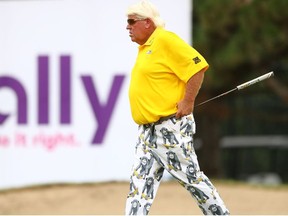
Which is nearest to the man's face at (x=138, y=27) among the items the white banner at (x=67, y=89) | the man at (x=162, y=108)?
the man at (x=162, y=108)

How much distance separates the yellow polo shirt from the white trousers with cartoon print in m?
0.11

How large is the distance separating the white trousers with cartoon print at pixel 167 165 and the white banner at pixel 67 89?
509 centimetres

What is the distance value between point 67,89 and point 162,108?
5.35 m

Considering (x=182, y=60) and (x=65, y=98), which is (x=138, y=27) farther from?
(x=65, y=98)

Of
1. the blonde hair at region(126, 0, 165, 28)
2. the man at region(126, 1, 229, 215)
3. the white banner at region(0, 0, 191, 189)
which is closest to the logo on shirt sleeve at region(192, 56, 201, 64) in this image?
the man at region(126, 1, 229, 215)

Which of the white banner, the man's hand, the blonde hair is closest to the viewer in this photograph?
the man's hand

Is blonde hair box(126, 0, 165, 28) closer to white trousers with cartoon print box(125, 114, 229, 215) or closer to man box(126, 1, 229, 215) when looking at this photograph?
man box(126, 1, 229, 215)

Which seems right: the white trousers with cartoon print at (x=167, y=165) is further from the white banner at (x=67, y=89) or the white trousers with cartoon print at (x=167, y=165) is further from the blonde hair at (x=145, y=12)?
the white banner at (x=67, y=89)

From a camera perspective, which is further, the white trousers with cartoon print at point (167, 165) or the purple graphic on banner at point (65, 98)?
the purple graphic on banner at point (65, 98)

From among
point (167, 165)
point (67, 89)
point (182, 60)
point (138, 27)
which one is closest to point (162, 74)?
point (182, 60)

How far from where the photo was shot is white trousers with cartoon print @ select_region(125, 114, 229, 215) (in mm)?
7230

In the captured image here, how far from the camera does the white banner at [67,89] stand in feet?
40.8

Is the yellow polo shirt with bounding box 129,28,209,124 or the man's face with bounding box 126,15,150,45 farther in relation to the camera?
the man's face with bounding box 126,15,150,45

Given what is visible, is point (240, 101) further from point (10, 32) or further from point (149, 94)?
point (149, 94)
